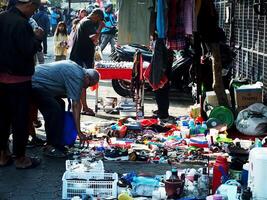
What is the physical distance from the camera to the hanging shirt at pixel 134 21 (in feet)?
28.6

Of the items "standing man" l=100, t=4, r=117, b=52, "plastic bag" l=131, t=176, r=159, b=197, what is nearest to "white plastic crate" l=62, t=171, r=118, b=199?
"plastic bag" l=131, t=176, r=159, b=197

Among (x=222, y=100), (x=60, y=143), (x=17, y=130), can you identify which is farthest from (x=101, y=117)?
(x=17, y=130)

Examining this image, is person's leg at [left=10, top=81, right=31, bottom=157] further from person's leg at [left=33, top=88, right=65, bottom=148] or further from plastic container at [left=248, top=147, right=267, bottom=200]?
plastic container at [left=248, top=147, right=267, bottom=200]

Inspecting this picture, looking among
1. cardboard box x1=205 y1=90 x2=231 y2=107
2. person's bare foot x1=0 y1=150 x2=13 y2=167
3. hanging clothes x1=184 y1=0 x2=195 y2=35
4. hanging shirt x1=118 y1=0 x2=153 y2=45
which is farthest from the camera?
cardboard box x1=205 y1=90 x2=231 y2=107

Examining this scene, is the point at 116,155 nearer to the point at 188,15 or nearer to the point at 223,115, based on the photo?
the point at 223,115

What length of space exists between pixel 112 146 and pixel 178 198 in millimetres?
2348

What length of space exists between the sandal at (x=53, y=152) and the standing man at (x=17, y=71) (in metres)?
0.39

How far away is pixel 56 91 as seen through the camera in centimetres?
722

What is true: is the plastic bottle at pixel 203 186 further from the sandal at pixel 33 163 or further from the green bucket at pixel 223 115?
the green bucket at pixel 223 115

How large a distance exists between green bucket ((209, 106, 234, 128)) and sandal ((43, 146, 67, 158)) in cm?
278

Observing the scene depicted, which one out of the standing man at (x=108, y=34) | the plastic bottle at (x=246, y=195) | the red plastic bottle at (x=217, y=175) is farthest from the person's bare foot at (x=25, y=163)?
the standing man at (x=108, y=34)

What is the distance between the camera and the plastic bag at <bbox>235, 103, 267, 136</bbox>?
329 inches

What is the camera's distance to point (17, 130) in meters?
6.61

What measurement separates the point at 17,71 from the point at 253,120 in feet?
12.3
